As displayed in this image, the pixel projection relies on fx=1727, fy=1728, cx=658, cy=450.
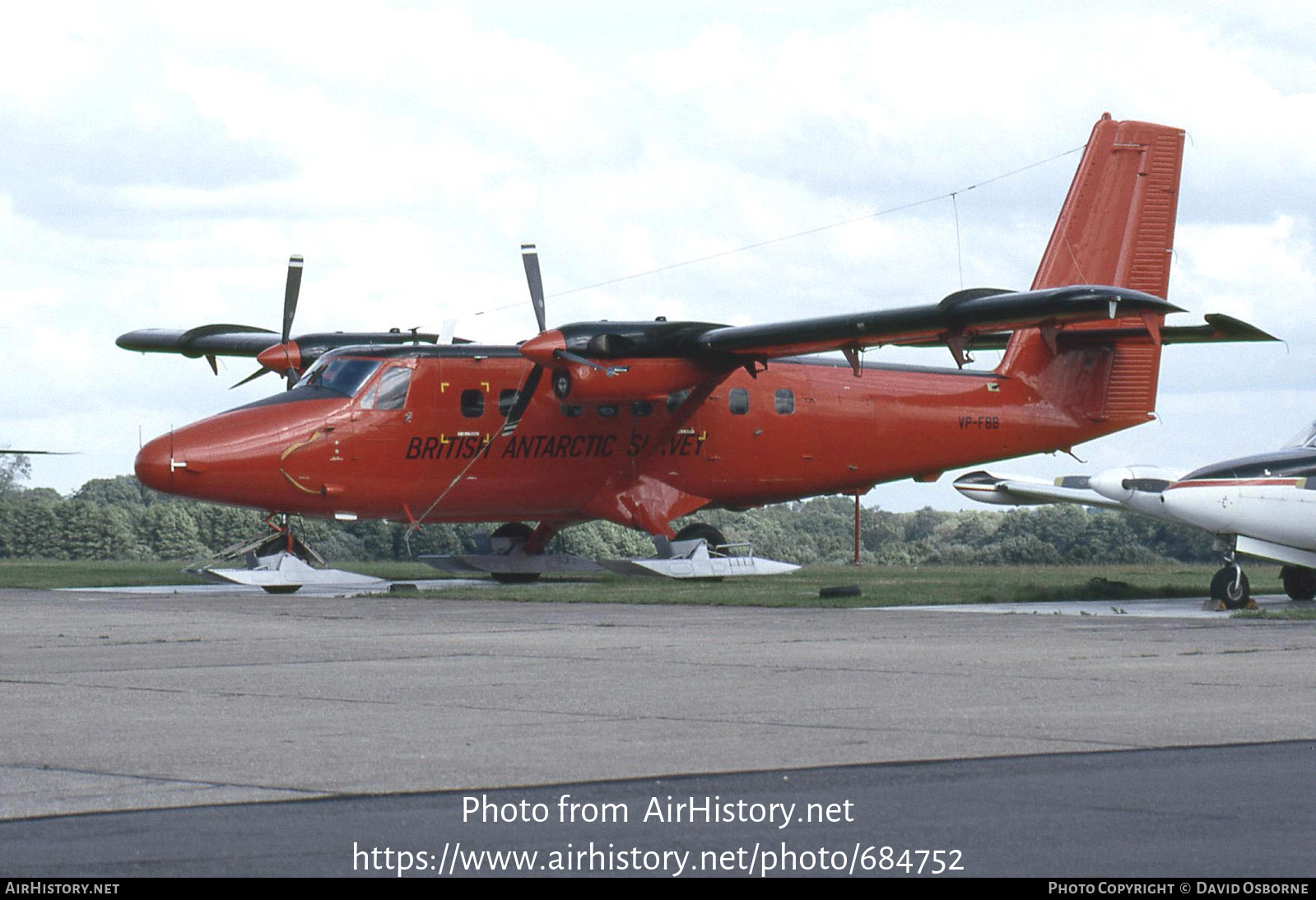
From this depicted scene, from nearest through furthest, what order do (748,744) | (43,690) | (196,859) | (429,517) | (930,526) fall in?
(196,859)
(748,744)
(43,690)
(429,517)
(930,526)

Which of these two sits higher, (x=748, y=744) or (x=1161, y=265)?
(x=1161, y=265)

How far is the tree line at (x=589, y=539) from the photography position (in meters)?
38.8

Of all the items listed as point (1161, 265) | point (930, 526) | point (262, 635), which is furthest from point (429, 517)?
point (930, 526)

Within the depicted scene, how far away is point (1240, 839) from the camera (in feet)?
19.0

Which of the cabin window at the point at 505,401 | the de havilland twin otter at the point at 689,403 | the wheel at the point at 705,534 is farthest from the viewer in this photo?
the wheel at the point at 705,534

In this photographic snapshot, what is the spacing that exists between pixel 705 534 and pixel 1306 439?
11.0 m

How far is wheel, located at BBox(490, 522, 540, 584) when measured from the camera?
2919cm

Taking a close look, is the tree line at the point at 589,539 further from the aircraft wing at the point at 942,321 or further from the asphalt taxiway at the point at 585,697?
the asphalt taxiway at the point at 585,697

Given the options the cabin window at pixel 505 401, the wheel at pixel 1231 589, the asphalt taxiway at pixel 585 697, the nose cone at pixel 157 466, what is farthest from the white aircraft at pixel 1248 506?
the nose cone at pixel 157 466

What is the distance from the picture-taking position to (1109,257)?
3108cm

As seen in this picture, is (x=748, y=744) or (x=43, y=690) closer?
(x=748, y=744)

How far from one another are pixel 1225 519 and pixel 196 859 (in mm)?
15718

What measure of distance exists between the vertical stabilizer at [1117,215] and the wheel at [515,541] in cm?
1038

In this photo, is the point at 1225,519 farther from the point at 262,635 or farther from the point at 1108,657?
the point at 262,635
